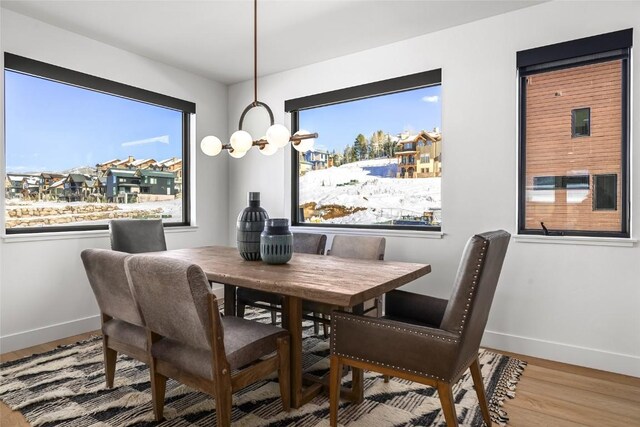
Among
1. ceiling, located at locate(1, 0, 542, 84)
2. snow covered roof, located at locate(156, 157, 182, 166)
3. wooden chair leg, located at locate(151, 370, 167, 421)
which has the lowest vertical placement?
wooden chair leg, located at locate(151, 370, 167, 421)

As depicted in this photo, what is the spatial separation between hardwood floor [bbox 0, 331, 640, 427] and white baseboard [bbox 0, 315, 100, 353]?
21 cm

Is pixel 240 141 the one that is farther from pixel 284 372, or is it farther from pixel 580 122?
pixel 580 122

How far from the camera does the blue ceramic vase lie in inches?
93.5

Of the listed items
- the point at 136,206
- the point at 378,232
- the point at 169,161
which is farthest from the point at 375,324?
the point at 169,161

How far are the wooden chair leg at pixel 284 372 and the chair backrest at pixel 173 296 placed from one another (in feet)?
1.51

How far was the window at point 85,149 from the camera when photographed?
310 centimetres

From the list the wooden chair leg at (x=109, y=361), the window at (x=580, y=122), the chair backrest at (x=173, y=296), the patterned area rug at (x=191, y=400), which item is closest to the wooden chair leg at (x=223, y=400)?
the chair backrest at (x=173, y=296)

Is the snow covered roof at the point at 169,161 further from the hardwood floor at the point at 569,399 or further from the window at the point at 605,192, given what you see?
the window at the point at 605,192

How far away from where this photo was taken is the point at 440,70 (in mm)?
3275

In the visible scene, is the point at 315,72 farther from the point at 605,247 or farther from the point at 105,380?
the point at 105,380

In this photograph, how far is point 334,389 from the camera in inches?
72.1

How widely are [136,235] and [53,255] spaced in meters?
0.66

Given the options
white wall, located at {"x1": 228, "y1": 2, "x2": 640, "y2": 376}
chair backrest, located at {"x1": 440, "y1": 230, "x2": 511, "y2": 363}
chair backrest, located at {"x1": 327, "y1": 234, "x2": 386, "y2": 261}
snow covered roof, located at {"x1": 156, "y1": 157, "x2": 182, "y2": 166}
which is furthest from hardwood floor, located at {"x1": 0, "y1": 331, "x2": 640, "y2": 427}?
snow covered roof, located at {"x1": 156, "y1": 157, "x2": 182, "y2": 166}

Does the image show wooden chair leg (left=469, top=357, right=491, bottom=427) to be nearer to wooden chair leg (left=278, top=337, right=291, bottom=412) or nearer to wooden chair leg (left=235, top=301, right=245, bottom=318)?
wooden chair leg (left=278, top=337, right=291, bottom=412)
